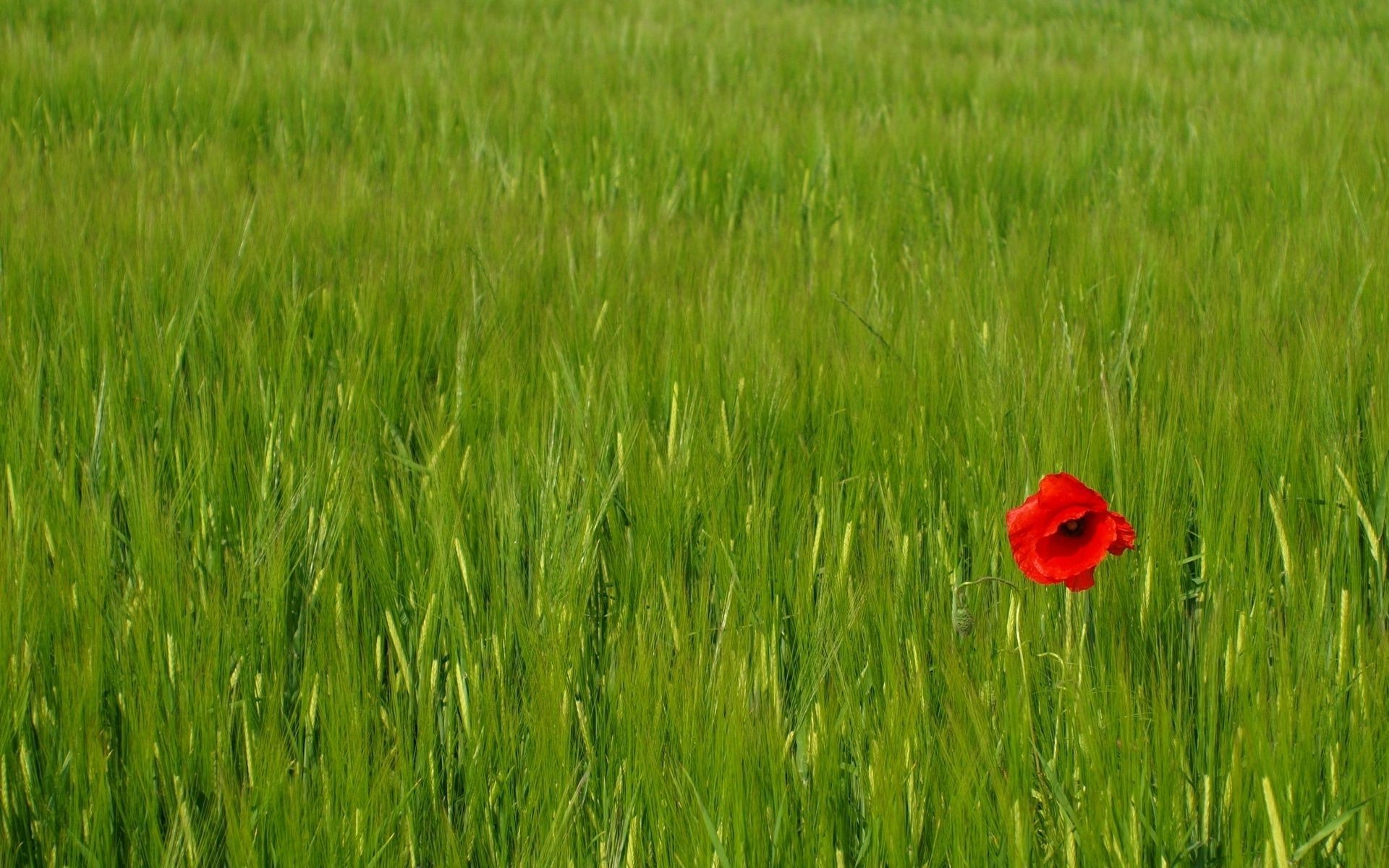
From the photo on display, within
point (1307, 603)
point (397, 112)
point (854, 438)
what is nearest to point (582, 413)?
point (854, 438)

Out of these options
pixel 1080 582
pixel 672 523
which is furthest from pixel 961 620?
pixel 672 523

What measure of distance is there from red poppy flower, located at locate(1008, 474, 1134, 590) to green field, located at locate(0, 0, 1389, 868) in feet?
0.17

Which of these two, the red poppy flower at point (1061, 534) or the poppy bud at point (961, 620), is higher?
the red poppy flower at point (1061, 534)

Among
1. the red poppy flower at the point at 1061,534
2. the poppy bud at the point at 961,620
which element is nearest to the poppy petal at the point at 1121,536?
the red poppy flower at the point at 1061,534

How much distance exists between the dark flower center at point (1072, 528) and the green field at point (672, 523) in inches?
2.4

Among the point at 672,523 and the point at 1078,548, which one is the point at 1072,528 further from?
the point at 672,523

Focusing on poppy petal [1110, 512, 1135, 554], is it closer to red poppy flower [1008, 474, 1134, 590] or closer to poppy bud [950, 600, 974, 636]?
red poppy flower [1008, 474, 1134, 590]

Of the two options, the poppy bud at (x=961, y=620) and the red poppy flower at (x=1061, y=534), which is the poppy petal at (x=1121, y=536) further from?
the poppy bud at (x=961, y=620)

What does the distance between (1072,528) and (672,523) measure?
316mm

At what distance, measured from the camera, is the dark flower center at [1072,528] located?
0.80m

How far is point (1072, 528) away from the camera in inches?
31.7

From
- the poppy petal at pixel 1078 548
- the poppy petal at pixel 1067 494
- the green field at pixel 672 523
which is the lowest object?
the green field at pixel 672 523

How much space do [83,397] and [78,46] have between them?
2.14 metres

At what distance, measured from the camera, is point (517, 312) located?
4.94ft
